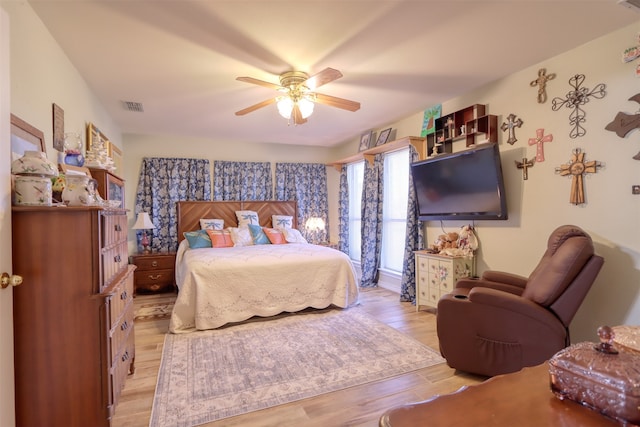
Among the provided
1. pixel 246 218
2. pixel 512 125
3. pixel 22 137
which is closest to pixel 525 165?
pixel 512 125

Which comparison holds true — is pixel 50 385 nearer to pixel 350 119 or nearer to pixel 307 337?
pixel 307 337

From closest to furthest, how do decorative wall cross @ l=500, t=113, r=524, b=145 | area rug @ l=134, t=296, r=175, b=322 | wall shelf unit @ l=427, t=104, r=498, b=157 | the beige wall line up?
1. the beige wall
2. decorative wall cross @ l=500, t=113, r=524, b=145
3. wall shelf unit @ l=427, t=104, r=498, b=157
4. area rug @ l=134, t=296, r=175, b=322

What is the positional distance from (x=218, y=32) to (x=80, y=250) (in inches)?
65.5

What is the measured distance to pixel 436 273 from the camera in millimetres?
3582

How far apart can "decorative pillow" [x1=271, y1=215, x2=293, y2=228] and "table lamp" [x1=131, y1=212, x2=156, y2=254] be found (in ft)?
6.41

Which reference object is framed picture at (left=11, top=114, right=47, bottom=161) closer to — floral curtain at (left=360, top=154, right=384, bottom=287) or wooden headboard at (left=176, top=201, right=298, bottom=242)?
wooden headboard at (left=176, top=201, right=298, bottom=242)

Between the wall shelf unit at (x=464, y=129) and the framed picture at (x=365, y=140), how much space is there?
126 cm

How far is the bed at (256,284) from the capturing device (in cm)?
333

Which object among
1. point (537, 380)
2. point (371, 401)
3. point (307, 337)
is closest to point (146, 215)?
point (307, 337)

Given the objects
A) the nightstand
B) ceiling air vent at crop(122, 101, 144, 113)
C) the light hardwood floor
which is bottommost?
the light hardwood floor

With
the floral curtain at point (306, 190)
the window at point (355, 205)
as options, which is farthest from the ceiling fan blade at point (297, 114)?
the floral curtain at point (306, 190)

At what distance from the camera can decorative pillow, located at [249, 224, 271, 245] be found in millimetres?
5062

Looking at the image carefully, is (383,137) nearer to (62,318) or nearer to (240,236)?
(240,236)

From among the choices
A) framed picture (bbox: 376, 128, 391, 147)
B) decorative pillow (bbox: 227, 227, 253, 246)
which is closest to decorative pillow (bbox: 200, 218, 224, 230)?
decorative pillow (bbox: 227, 227, 253, 246)
